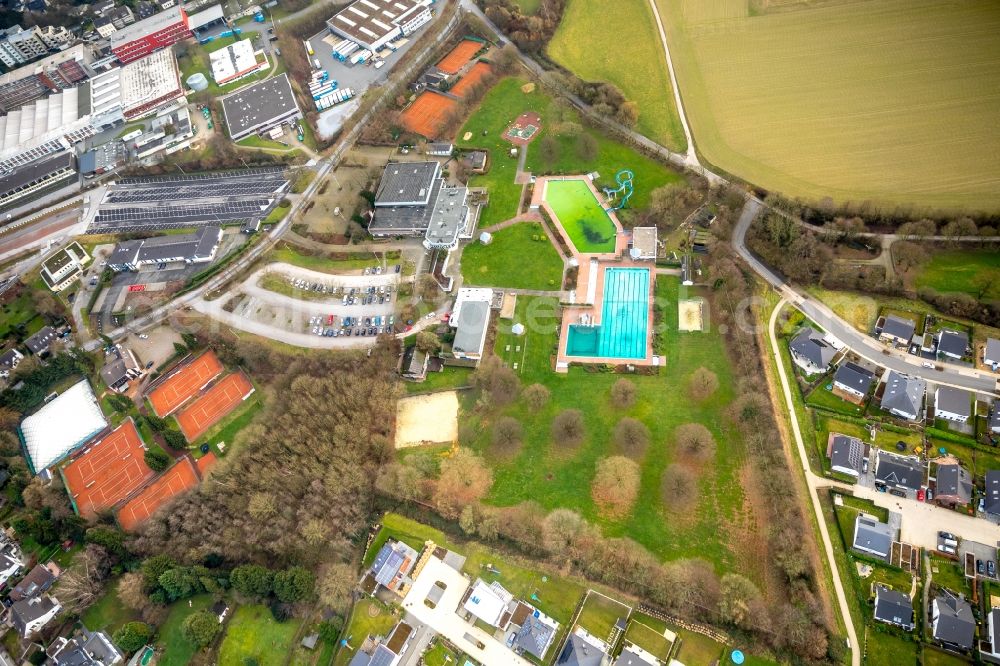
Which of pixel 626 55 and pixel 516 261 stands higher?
pixel 626 55

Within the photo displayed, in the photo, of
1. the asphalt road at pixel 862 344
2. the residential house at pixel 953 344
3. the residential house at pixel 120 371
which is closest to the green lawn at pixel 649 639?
the asphalt road at pixel 862 344

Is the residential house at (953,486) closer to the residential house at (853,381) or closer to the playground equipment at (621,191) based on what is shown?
the residential house at (853,381)

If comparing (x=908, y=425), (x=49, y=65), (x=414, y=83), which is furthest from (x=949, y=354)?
(x=49, y=65)

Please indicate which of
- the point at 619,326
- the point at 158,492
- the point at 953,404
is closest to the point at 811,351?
the point at 953,404

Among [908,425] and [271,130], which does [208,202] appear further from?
[908,425]

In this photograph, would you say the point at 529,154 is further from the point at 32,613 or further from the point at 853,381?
the point at 32,613
